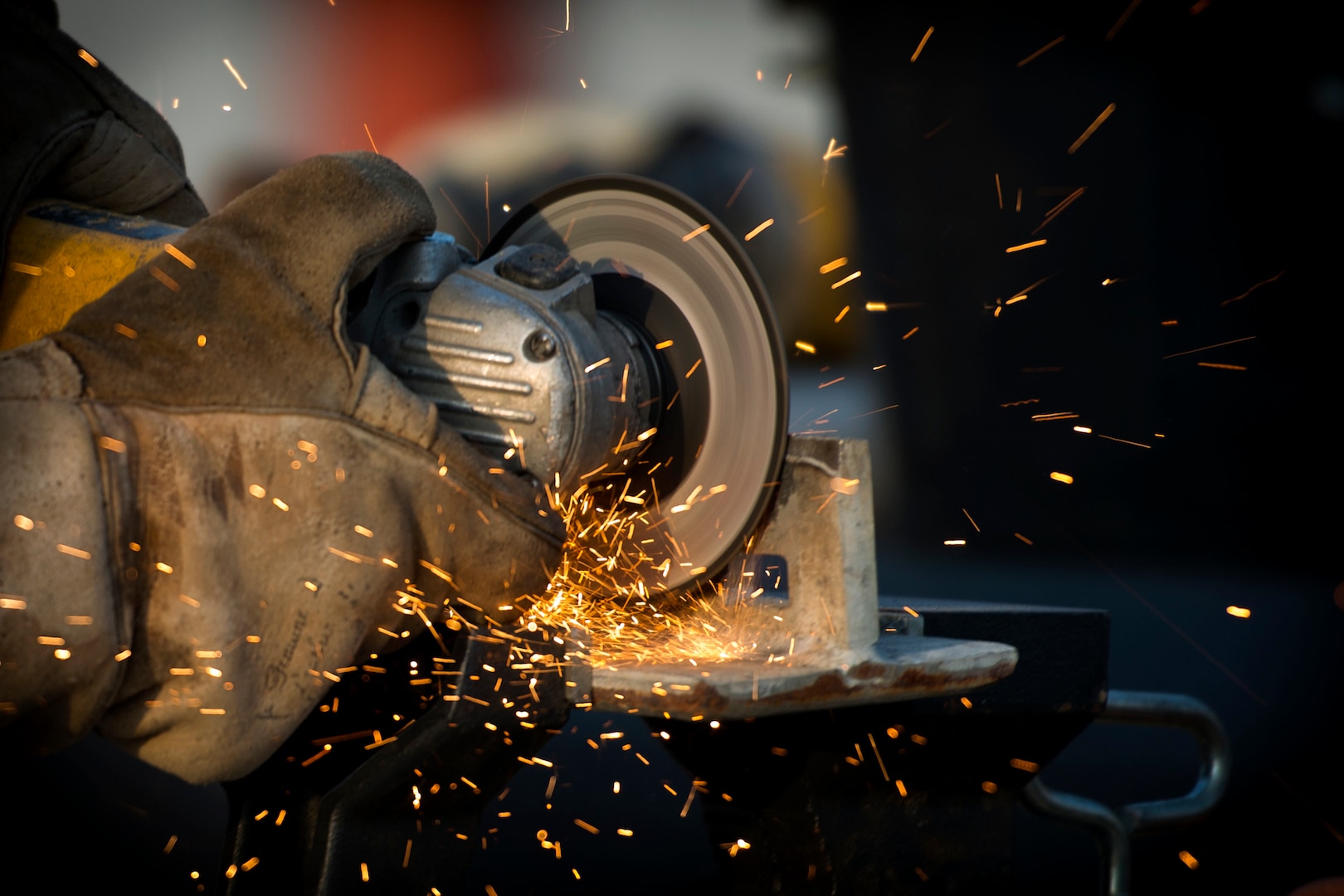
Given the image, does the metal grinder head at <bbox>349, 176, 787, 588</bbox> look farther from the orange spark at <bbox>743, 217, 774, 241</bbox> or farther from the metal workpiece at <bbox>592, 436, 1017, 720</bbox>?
the orange spark at <bbox>743, 217, 774, 241</bbox>

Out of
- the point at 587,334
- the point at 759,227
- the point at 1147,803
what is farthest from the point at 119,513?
the point at 759,227

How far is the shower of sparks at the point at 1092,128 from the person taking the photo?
2.96m

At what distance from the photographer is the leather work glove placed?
971 mm

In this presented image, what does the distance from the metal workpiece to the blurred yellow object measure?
755 mm

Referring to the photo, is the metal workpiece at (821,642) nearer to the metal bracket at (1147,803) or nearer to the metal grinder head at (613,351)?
the metal grinder head at (613,351)

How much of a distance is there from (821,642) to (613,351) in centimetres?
47

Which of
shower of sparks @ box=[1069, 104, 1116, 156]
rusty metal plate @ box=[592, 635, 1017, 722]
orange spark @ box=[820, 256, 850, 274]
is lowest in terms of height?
rusty metal plate @ box=[592, 635, 1017, 722]

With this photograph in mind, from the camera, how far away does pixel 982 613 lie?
1.65m

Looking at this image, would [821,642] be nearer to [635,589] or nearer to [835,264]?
[635,589]

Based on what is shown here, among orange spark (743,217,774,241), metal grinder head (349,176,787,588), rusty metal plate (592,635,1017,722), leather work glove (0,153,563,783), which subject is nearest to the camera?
leather work glove (0,153,563,783)

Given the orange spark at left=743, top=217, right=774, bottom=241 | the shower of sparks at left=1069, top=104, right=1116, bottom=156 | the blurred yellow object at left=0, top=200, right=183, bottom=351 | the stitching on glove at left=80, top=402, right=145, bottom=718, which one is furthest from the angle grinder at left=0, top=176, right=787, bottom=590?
the shower of sparks at left=1069, top=104, right=1116, bottom=156

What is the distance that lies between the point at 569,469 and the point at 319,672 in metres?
0.38

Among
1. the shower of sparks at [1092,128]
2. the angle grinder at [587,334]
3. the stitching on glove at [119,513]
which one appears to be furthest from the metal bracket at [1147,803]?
the shower of sparks at [1092,128]

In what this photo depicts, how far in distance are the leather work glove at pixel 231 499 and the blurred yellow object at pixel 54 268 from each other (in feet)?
0.70
